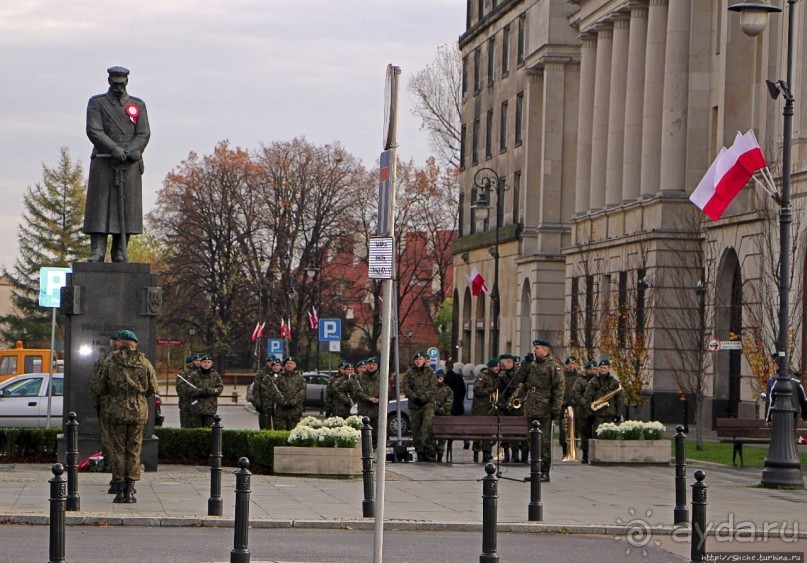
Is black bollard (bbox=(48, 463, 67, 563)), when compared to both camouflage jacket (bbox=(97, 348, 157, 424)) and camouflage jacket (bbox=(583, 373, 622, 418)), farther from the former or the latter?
camouflage jacket (bbox=(583, 373, 622, 418))

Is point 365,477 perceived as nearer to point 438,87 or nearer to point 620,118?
point 620,118

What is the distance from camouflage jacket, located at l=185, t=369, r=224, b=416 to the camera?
27.0m

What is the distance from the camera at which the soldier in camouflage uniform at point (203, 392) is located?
27016mm

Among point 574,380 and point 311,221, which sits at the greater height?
point 311,221

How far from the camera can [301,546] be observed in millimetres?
15383

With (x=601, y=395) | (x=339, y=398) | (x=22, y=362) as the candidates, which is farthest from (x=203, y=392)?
(x=22, y=362)

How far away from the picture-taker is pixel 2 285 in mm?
161625

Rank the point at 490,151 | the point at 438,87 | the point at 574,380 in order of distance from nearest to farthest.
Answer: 1. the point at 574,380
2. the point at 490,151
3. the point at 438,87

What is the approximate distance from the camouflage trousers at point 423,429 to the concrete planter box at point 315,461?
198 inches

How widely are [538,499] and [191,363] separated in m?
11.9

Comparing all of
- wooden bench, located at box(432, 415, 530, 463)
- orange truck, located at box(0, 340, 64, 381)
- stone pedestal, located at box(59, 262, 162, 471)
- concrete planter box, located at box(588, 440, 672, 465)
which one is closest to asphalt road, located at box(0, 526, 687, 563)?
stone pedestal, located at box(59, 262, 162, 471)

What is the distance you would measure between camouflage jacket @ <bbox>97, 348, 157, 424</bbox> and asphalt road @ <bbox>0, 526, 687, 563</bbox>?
2012 mm

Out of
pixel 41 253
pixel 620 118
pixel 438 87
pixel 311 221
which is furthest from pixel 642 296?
pixel 41 253

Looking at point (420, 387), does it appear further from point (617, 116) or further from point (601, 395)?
point (617, 116)
